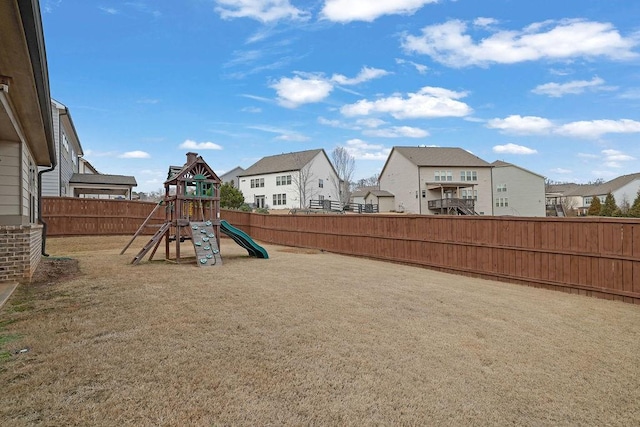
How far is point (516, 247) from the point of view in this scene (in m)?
9.07

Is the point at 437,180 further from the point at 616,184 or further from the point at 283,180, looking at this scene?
the point at 616,184

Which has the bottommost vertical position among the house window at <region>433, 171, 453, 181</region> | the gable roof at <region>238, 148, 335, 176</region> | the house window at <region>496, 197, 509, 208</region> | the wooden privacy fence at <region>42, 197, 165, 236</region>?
the wooden privacy fence at <region>42, 197, 165, 236</region>

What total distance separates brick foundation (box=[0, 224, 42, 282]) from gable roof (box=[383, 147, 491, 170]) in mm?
35538

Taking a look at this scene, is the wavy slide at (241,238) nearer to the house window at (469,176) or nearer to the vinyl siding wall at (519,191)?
the house window at (469,176)

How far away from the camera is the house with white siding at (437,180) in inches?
1473

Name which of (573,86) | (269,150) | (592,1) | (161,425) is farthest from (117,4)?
(269,150)

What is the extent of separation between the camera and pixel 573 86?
17.9m

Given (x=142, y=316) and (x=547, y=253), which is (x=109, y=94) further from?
(x=547, y=253)

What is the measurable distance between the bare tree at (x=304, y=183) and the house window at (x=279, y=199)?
73.6 inches

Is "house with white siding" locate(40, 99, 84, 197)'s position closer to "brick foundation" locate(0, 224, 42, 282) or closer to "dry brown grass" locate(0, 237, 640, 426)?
"brick foundation" locate(0, 224, 42, 282)

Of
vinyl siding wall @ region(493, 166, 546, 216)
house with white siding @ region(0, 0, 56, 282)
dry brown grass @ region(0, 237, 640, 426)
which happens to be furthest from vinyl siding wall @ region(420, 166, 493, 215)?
house with white siding @ region(0, 0, 56, 282)

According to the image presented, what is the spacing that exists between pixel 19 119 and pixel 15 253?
2214mm

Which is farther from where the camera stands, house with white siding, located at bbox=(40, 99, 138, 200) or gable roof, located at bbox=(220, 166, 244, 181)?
gable roof, located at bbox=(220, 166, 244, 181)

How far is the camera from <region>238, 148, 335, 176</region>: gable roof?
39.2 meters
